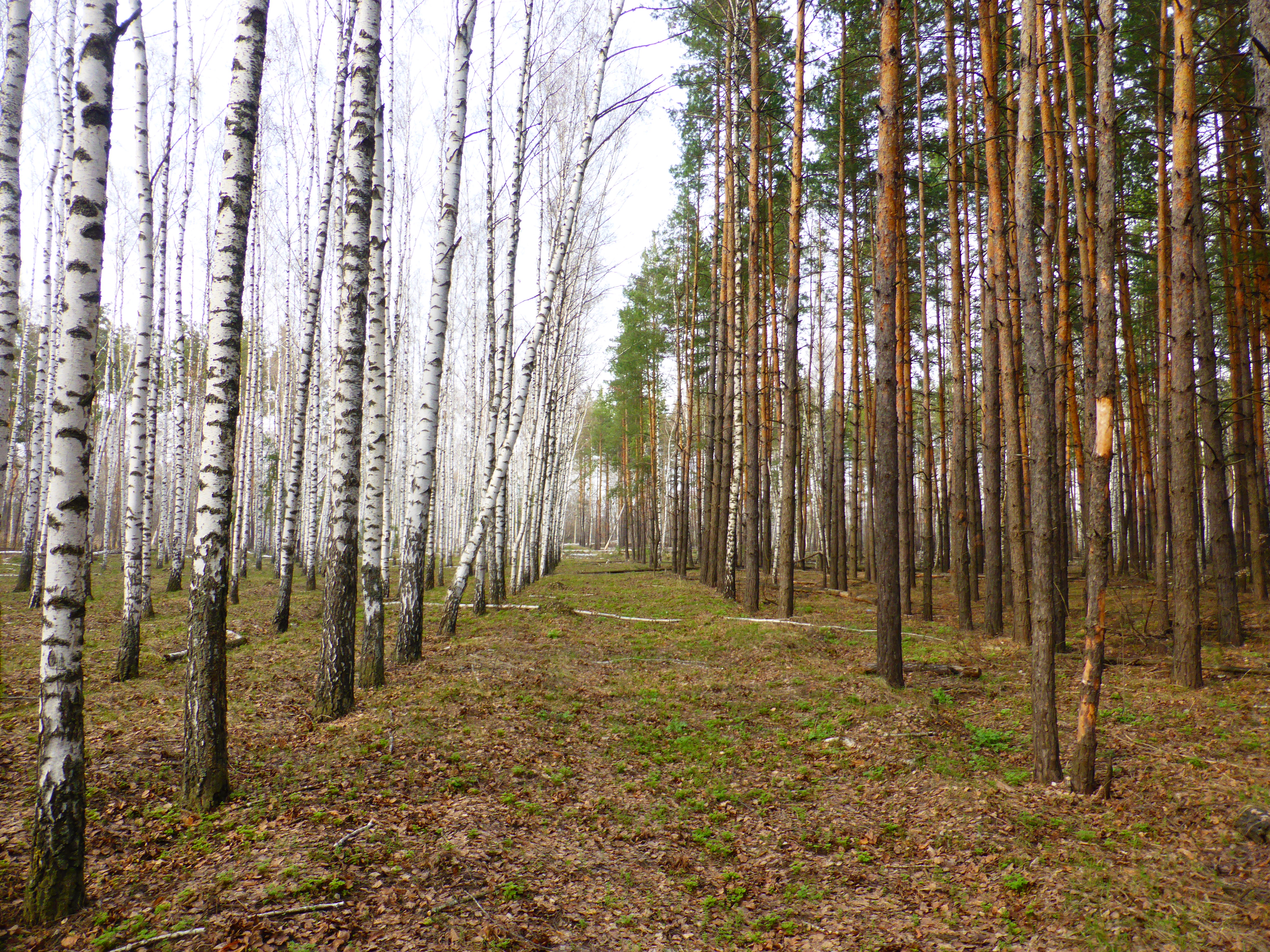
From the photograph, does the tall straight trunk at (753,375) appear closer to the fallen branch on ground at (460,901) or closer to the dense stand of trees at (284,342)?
the dense stand of trees at (284,342)

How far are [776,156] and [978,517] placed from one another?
997 cm

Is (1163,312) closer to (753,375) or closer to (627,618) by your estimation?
(753,375)

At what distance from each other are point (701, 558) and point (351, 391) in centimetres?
1487

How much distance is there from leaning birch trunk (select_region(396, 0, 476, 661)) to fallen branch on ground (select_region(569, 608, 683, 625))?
4421 mm

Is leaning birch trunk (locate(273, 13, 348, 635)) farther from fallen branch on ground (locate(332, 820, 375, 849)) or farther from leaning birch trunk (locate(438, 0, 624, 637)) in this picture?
fallen branch on ground (locate(332, 820, 375, 849))

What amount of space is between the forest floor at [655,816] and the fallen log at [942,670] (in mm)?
204

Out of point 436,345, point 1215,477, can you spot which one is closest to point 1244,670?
point 1215,477

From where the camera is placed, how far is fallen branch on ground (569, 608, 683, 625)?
37.7 feet

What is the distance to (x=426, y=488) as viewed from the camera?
811 centimetres

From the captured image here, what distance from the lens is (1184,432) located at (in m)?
6.66

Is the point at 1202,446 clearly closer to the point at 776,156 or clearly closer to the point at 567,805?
the point at 776,156

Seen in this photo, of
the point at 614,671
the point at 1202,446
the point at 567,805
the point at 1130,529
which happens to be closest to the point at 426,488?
the point at 614,671

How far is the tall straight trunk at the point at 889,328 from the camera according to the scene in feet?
23.0

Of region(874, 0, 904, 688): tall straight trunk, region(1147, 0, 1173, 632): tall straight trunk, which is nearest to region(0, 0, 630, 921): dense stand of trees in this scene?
region(874, 0, 904, 688): tall straight trunk
